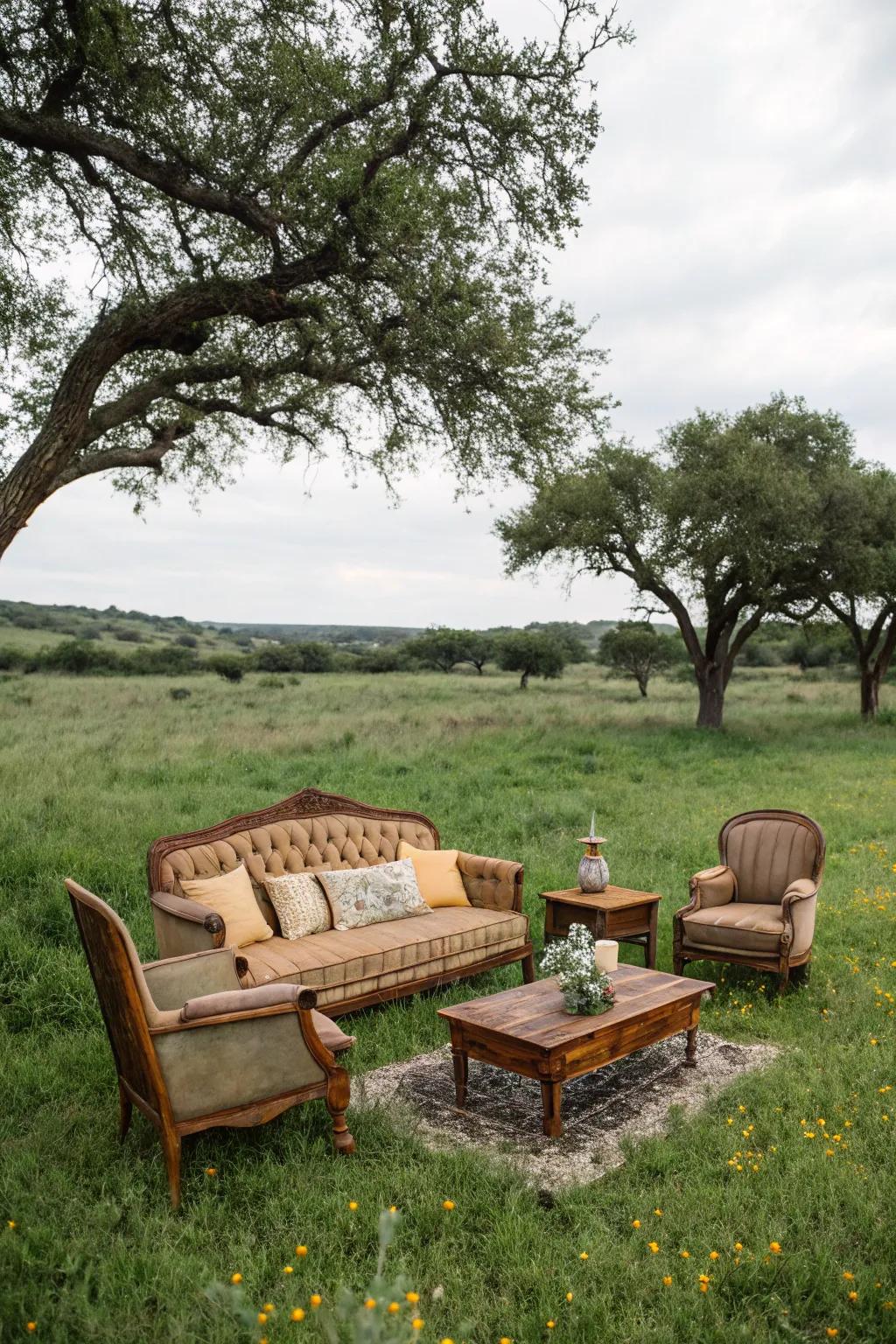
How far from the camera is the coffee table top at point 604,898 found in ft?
22.0

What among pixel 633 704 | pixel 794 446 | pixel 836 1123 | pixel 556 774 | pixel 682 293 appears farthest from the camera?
pixel 633 704

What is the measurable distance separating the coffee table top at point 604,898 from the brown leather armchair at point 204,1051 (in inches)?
107

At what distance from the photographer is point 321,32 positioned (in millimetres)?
7695

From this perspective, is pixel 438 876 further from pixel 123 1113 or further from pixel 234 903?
pixel 123 1113

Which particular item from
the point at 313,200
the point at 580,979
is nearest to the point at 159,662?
the point at 313,200

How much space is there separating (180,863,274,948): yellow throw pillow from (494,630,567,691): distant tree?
29.8 meters

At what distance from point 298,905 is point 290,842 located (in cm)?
58

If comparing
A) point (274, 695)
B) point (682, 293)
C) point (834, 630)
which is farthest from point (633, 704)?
point (682, 293)

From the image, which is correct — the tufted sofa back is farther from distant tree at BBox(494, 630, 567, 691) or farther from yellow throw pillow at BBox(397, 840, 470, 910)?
distant tree at BBox(494, 630, 567, 691)

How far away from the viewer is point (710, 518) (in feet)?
60.0

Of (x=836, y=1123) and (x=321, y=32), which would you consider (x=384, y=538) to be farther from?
(x=836, y=1123)

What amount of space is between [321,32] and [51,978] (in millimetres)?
7560

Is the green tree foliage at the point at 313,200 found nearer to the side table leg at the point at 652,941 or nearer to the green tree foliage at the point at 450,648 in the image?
the side table leg at the point at 652,941

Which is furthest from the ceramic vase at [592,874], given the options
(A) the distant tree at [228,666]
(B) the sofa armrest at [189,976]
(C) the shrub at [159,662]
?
(C) the shrub at [159,662]
